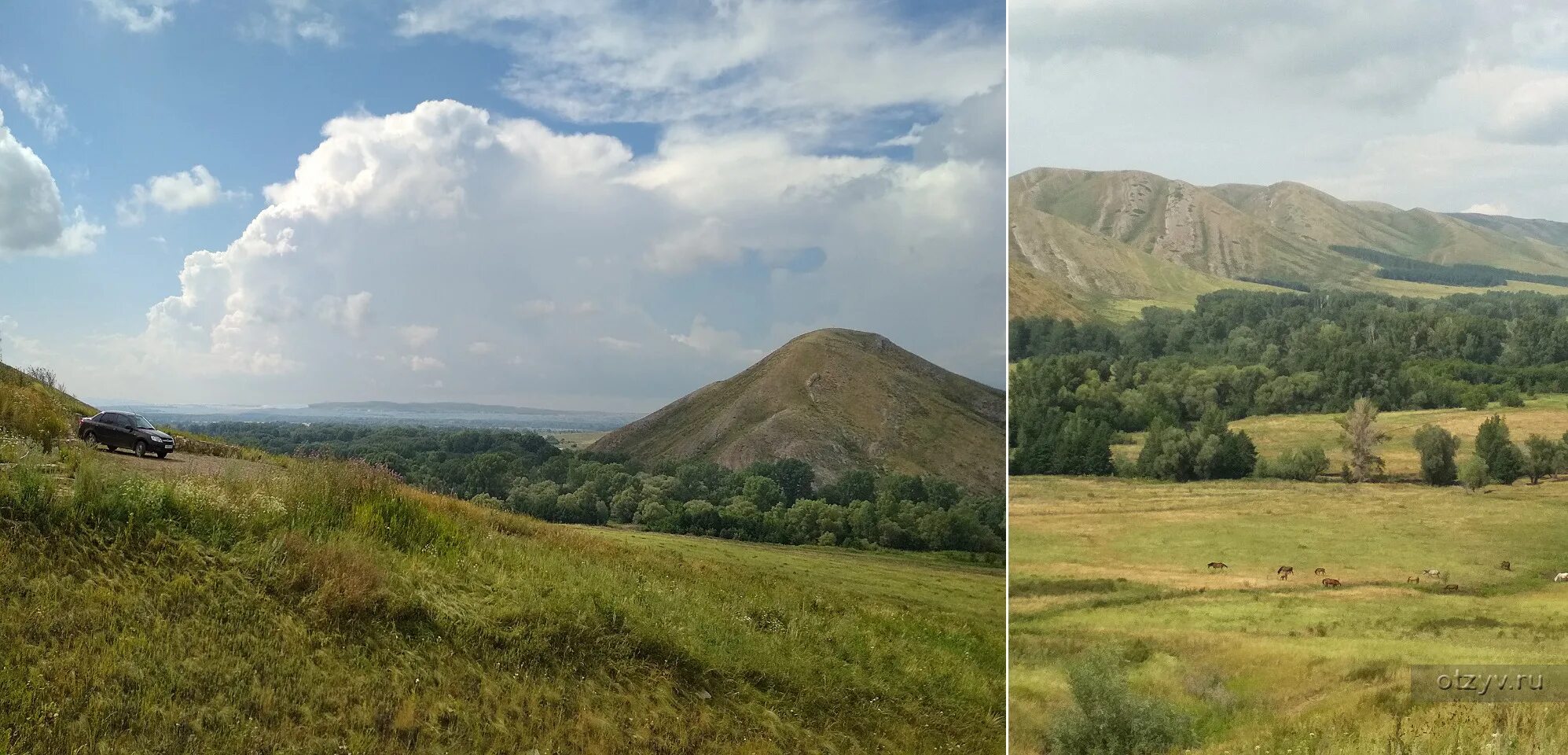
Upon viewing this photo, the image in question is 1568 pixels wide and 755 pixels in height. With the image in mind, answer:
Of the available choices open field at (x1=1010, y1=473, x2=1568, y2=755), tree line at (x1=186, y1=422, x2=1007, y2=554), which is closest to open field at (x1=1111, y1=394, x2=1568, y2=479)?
open field at (x1=1010, y1=473, x2=1568, y2=755)

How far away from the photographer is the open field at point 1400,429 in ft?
32.6

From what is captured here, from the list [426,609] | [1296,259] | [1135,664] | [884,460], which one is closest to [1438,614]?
[1135,664]

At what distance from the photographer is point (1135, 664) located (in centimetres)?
936

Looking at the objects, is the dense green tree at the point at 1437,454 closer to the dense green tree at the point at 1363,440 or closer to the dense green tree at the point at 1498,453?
the dense green tree at the point at 1498,453

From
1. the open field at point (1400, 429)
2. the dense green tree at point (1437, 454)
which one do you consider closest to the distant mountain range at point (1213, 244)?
the open field at point (1400, 429)

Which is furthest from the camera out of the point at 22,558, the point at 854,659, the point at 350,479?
the point at 854,659

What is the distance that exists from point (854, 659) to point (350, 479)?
456cm

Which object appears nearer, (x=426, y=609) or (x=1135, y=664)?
(x=426, y=609)

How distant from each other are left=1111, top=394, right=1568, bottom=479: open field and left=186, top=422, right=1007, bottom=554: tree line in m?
2.28

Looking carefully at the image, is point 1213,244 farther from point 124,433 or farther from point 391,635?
point 124,433

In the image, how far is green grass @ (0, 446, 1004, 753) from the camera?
5012 mm

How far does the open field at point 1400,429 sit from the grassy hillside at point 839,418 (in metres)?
1.71

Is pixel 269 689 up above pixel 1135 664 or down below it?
above

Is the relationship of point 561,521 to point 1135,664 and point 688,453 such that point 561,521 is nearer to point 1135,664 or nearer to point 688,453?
point 688,453
